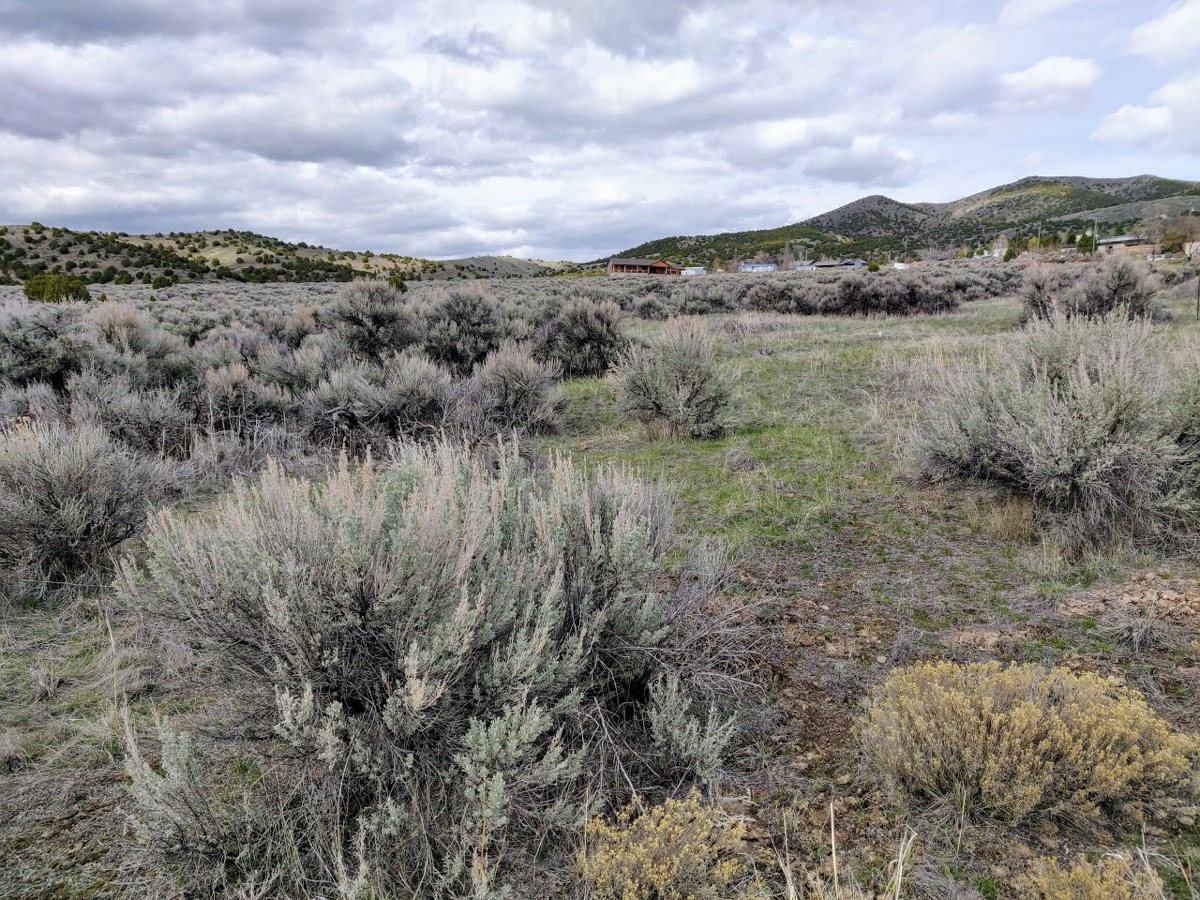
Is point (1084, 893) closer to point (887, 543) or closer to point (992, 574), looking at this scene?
point (992, 574)

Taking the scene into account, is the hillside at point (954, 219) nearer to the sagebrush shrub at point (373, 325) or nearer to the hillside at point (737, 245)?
the hillside at point (737, 245)

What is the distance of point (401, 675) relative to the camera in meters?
2.35

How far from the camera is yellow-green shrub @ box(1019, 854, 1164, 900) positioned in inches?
66.9

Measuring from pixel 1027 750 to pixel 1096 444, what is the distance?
3161 millimetres

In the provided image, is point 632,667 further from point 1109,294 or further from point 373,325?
point 1109,294

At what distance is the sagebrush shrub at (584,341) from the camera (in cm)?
1227

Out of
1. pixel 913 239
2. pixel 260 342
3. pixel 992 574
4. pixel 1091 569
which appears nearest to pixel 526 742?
pixel 992 574

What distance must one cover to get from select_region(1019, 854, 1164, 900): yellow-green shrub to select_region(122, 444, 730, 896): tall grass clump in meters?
1.21

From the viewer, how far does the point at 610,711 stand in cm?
286

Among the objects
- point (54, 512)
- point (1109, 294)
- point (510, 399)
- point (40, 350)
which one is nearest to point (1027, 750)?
point (54, 512)

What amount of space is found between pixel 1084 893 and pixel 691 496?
403cm

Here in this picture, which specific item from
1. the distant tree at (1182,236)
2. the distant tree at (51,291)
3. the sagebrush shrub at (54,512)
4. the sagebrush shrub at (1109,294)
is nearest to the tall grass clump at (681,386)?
the sagebrush shrub at (54,512)

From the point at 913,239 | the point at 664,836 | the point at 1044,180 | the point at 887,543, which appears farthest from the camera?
the point at 1044,180

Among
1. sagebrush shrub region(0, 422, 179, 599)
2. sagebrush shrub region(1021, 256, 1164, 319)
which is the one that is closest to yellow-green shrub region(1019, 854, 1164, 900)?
sagebrush shrub region(0, 422, 179, 599)
